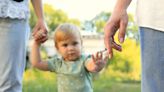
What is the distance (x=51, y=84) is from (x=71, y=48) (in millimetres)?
Answer: 2607

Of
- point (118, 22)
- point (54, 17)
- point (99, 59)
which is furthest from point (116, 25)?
point (54, 17)

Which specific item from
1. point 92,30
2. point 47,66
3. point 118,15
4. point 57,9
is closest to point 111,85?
point 92,30

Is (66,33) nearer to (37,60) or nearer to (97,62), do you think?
(37,60)

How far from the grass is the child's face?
7.39 feet

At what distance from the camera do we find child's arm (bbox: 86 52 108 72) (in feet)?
7.54

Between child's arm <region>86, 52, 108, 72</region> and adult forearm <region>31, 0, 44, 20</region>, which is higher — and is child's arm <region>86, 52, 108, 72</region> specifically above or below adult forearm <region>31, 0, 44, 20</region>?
below

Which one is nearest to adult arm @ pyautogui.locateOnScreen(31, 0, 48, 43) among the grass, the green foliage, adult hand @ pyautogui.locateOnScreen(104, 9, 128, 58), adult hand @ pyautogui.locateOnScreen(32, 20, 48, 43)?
adult hand @ pyautogui.locateOnScreen(32, 20, 48, 43)

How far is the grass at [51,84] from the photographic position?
489 centimetres

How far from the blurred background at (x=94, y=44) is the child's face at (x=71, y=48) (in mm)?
2337

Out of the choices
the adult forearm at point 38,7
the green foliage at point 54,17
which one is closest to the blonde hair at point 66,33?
the adult forearm at point 38,7

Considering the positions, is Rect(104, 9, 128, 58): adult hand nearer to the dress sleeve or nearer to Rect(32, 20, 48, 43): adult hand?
Rect(32, 20, 48, 43): adult hand

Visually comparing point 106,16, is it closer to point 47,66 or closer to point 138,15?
point 47,66

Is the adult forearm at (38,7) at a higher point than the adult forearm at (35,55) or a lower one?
higher

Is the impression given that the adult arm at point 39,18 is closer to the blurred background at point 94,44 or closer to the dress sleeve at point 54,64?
the dress sleeve at point 54,64
